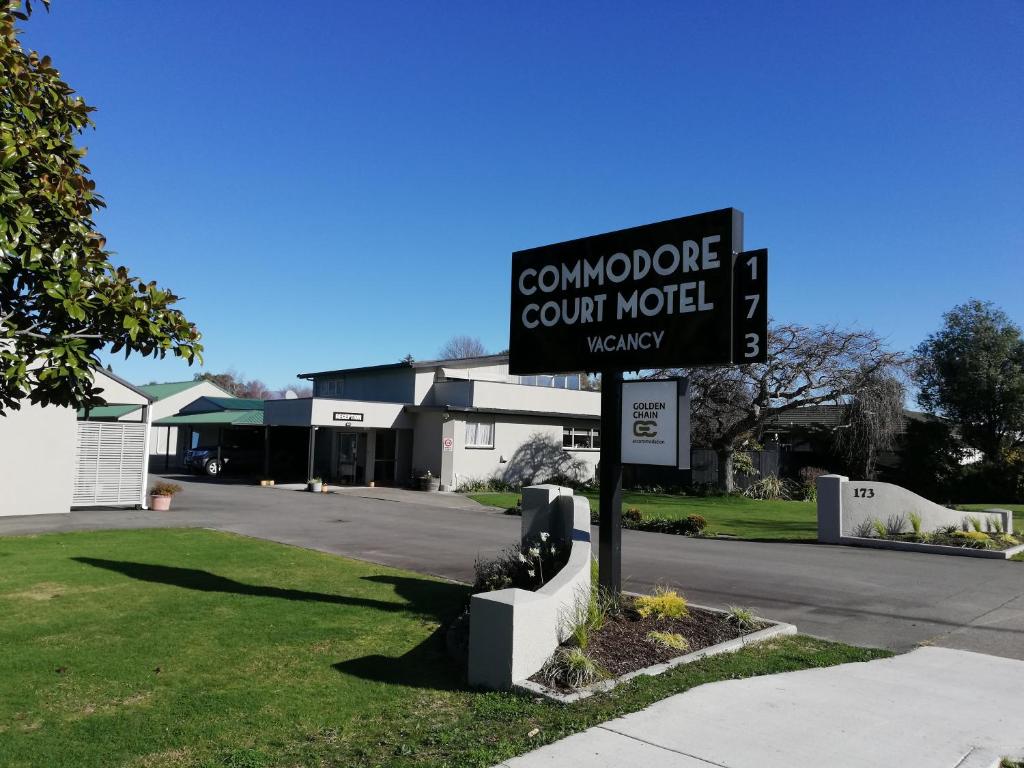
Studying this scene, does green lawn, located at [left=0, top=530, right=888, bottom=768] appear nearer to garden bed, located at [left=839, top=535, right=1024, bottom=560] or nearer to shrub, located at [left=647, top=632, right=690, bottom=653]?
shrub, located at [left=647, top=632, right=690, bottom=653]

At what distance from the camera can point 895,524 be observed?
16891mm

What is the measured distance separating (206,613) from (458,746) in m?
4.95

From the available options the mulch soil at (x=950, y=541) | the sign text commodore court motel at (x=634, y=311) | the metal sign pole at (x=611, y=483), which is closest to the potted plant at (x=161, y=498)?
the sign text commodore court motel at (x=634, y=311)

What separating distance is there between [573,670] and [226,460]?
3317cm

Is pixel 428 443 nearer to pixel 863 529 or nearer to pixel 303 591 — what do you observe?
pixel 863 529

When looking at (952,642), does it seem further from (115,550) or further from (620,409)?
(115,550)

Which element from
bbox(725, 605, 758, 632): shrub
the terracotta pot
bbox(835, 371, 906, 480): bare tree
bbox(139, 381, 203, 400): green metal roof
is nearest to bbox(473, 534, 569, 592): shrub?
bbox(725, 605, 758, 632): shrub

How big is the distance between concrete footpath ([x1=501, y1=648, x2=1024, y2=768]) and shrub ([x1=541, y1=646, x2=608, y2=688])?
71 cm

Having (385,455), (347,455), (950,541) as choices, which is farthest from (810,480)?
(347,455)

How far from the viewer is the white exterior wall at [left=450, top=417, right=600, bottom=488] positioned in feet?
101

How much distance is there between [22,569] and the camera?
11297 mm

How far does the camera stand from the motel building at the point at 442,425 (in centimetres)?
3012

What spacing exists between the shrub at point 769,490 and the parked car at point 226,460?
882 inches

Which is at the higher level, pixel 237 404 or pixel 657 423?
pixel 237 404
